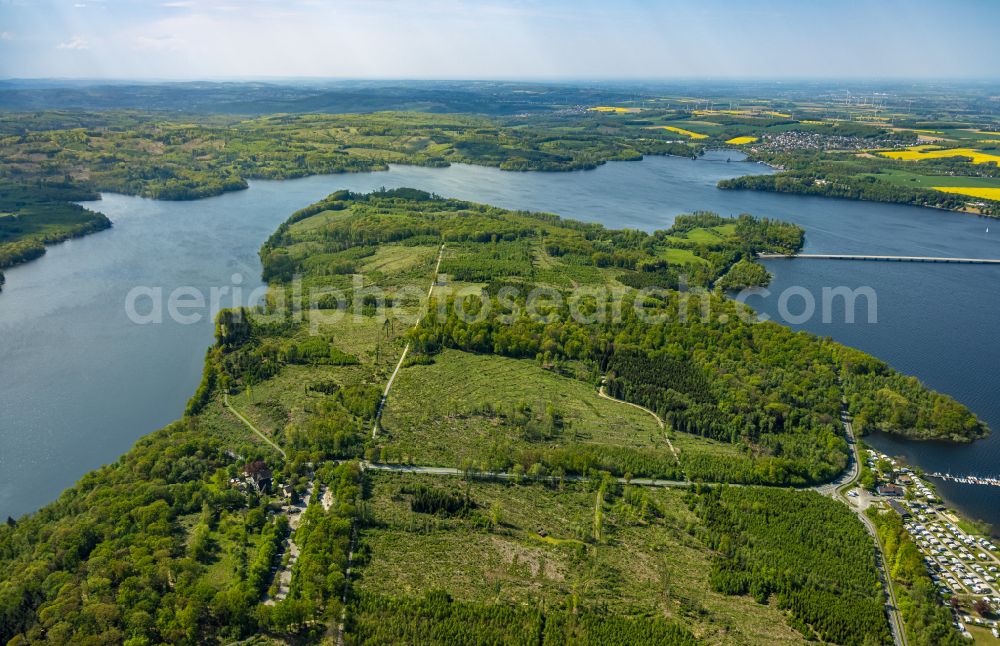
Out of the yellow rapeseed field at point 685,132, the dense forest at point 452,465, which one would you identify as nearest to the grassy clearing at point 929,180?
the yellow rapeseed field at point 685,132

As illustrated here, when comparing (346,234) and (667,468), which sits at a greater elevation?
(346,234)

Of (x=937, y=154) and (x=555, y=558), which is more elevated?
(x=937, y=154)

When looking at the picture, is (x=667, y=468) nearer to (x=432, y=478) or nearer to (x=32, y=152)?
(x=432, y=478)

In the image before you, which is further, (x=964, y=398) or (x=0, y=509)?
(x=964, y=398)

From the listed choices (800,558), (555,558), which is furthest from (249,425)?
(800,558)

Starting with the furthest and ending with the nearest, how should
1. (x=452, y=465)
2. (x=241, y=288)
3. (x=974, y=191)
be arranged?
(x=974, y=191) → (x=241, y=288) → (x=452, y=465)

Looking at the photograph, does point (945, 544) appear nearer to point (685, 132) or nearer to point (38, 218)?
point (38, 218)

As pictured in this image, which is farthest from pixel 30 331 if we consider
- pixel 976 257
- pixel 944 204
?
pixel 944 204
